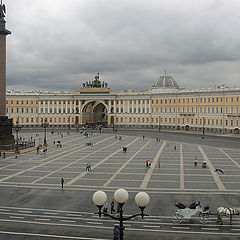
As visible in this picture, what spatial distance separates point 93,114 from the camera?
13812 centimetres

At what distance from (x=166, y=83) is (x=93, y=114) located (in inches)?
1351

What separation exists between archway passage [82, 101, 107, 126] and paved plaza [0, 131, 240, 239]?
2992 inches

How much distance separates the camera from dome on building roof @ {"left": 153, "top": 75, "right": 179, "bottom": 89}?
12512 centimetres

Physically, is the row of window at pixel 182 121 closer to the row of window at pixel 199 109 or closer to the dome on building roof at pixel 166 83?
the row of window at pixel 199 109

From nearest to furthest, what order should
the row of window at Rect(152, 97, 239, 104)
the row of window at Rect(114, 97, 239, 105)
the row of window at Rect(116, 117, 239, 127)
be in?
the row of window at Rect(116, 117, 239, 127) → the row of window at Rect(152, 97, 239, 104) → the row of window at Rect(114, 97, 239, 105)

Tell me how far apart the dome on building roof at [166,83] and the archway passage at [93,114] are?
26.3 metres

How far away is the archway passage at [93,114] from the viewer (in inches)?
5028

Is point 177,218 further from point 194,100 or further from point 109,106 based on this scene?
point 109,106

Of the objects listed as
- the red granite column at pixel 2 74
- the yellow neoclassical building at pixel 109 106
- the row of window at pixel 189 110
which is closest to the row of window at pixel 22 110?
the yellow neoclassical building at pixel 109 106

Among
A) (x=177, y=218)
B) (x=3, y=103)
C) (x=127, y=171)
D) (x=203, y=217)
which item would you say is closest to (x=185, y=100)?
(x=3, y=103)

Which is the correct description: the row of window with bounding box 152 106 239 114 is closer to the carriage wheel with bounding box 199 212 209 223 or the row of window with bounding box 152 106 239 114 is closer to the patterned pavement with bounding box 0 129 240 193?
the patterned pavement with bounding box 0 129 240 193

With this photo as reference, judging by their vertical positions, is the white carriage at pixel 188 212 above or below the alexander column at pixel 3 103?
below

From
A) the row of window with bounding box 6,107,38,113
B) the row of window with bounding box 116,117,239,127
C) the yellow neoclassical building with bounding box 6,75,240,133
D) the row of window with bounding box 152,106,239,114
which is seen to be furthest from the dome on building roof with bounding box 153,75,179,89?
the row of window with bounding box 6,107,38,113

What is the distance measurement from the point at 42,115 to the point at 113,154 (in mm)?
77976
